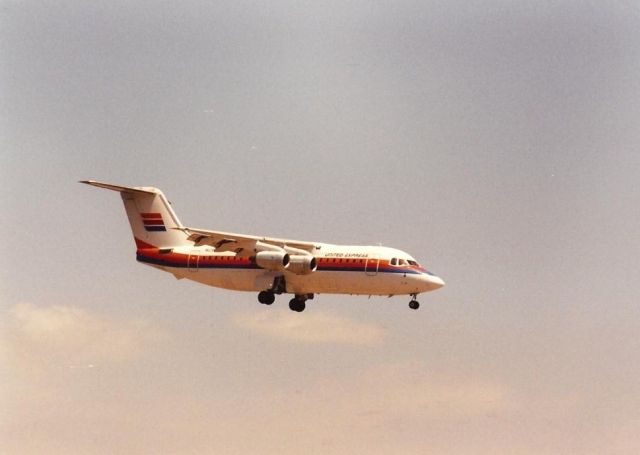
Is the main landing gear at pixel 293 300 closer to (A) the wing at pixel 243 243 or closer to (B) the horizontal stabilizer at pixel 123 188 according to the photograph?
(A) the wing at pixel 243 243

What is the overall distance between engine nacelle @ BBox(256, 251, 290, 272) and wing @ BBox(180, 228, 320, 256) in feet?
2.24

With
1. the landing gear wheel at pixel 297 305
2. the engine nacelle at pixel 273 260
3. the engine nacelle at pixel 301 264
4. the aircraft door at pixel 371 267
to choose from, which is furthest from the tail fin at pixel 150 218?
the aircraft door at pixel 371 267

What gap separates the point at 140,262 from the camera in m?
44.8

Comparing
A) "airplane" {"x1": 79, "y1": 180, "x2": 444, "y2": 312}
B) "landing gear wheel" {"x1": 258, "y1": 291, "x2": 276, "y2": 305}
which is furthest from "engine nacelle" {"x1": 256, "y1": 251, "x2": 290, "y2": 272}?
"landing gear wheel" {"x1": 258, "y1": 291, "x2": 276, "y2": 305}

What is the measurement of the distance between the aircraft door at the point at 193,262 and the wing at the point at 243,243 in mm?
1697

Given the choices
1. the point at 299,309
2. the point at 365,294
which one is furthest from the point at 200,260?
the point at 365,294

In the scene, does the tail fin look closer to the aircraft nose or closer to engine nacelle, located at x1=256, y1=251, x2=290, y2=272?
engine nacelle, located at x1=256, y1=251, x2=290, y2=272

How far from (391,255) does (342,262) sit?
1919 millimetres

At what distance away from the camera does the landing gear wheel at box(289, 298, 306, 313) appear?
137 feet

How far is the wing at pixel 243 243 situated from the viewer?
40438mm

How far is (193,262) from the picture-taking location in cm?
4281

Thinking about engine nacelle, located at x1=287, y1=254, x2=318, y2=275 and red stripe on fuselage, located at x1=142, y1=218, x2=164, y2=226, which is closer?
engine nacelle, located at x1=287, y1=254, x2=318, y2=275

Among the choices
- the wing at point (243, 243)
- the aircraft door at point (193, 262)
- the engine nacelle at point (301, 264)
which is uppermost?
the wing at point (243, 243)

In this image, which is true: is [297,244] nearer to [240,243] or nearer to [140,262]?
[240,243]
